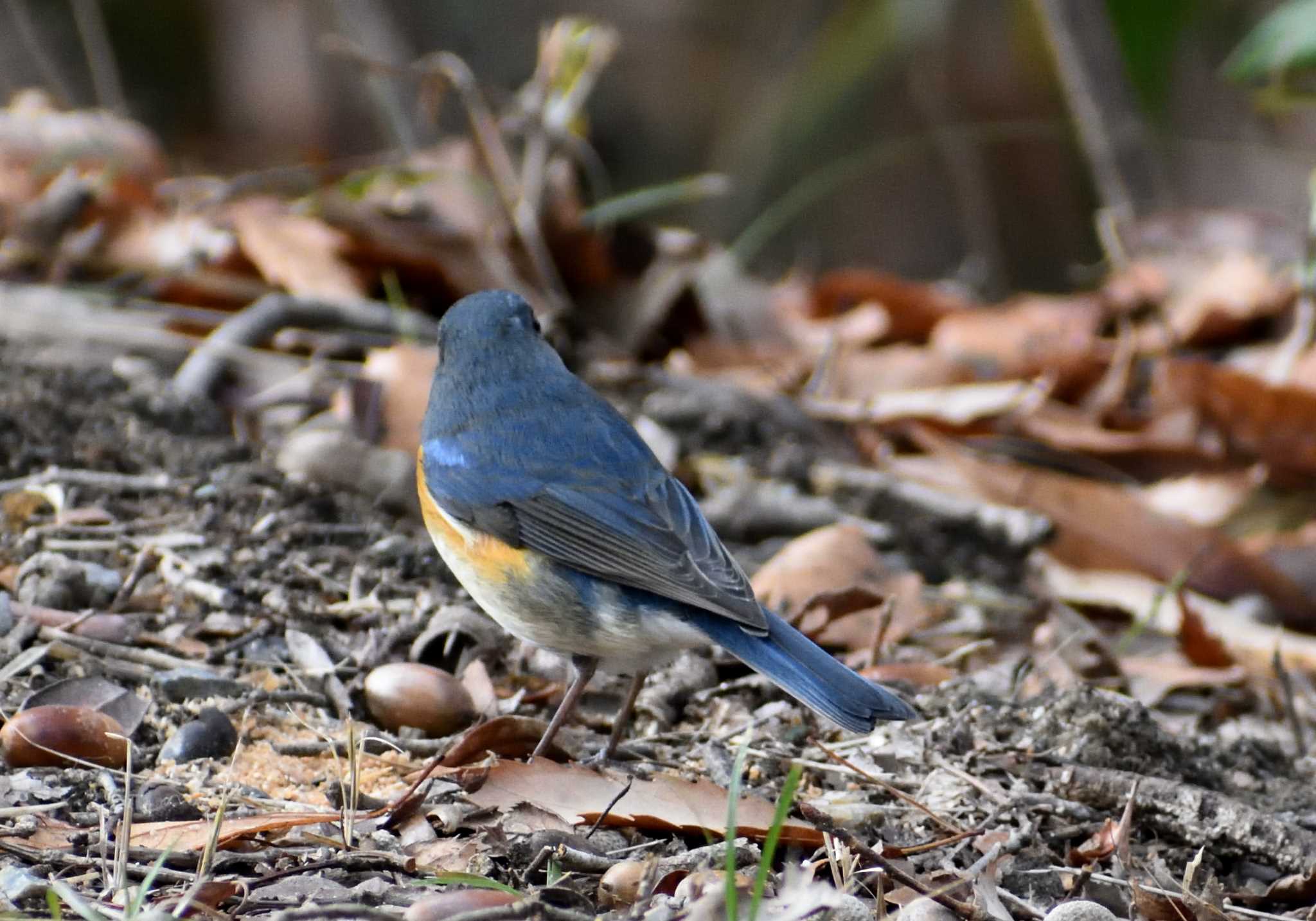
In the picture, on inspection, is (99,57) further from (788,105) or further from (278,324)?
(788,105)

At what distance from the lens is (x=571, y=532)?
3322 mm

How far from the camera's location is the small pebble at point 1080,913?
2500 millimetres

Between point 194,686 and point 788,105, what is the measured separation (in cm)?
685

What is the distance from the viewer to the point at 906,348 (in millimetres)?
5840

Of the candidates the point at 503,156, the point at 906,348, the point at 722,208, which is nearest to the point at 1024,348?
the point at 906,348

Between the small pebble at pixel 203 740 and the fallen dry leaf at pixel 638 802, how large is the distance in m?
0.61

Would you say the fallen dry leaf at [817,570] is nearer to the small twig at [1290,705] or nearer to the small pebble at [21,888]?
the small twig at [1290,705]

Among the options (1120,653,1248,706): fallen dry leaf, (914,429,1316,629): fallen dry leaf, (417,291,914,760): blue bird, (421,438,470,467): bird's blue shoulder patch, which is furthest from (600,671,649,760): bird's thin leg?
(914,429,1316,629): fallen dry leaf

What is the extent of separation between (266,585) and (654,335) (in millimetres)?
2294

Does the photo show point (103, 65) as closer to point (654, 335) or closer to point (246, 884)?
point (654, 335)

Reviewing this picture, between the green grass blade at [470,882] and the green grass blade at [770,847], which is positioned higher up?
the green grass blade at [770,847]

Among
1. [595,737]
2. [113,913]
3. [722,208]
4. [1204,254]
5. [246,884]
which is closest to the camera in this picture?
[113,913]

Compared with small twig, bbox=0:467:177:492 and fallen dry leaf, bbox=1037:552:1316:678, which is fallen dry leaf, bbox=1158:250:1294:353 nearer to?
fallen dry leaf, bbox=1037:552:1316:678

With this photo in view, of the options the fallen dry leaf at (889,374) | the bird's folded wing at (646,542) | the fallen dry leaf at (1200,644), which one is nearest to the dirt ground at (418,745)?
the fallen dry leaf at (1200,644)
